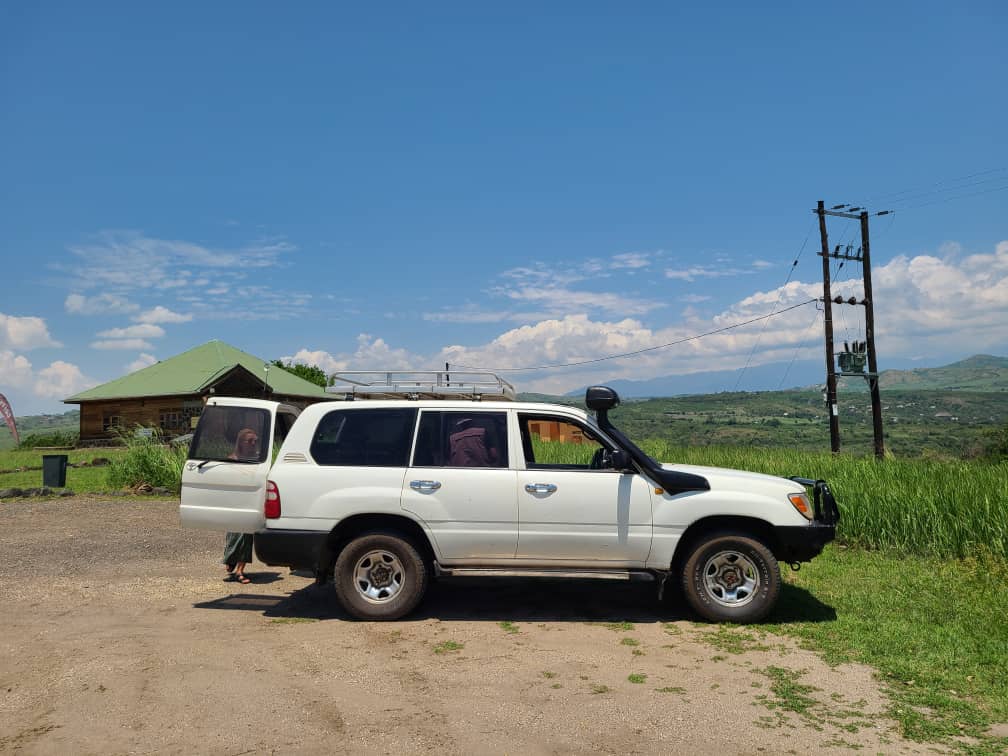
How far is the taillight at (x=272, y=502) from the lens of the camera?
292 inches

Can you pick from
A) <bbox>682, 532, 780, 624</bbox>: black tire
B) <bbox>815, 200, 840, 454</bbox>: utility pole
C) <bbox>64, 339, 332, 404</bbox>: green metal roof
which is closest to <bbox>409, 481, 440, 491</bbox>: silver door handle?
<bbox>682, 532, 780, 624</bbox>: black tire

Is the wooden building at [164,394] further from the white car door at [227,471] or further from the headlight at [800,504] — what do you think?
the headlight at [800,504]

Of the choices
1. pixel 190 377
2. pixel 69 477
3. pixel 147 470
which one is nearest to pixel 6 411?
pixel 190 377

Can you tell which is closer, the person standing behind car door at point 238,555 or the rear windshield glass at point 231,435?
the rear windshield glass at point 231,435

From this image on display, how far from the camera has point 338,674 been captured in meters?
5.80

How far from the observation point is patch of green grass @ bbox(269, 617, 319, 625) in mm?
7391

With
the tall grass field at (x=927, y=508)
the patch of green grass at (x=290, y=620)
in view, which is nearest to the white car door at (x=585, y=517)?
the patch of green grass at (x=290, y=620)

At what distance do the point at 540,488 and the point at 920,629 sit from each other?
139 inches

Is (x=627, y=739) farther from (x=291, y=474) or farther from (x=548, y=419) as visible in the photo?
(x=291, y=474)

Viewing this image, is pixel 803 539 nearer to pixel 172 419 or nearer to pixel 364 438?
pixel 364 438

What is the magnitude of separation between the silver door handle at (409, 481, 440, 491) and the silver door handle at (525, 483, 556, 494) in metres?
0.86

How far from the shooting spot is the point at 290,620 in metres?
7.51

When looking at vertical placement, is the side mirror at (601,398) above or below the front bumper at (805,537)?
above

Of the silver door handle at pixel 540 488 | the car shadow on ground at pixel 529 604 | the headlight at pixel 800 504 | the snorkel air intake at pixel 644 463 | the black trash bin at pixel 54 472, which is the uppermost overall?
the snorkel air intake at pixel 644 463
